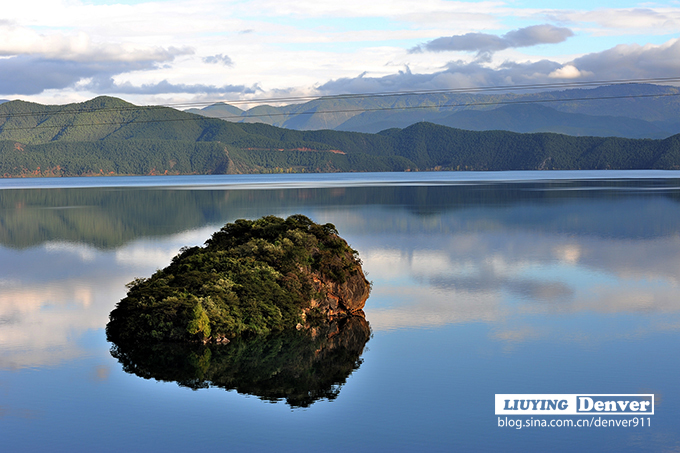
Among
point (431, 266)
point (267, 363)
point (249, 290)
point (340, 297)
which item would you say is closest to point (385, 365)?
point (267, 363)

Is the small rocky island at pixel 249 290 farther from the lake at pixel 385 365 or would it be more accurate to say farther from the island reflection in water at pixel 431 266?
the island reflection in water at pixel 431 266

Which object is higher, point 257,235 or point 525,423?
point 257,235

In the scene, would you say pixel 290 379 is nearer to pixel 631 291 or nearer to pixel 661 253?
pixel 631 291

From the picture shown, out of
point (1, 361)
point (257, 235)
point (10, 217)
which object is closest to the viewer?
point (1, 361)

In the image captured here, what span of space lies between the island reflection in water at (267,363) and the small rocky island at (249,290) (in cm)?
55

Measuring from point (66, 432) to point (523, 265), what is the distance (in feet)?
88.6

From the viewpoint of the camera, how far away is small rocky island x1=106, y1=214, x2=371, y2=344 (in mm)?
20891

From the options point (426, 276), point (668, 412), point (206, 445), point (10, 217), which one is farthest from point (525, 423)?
point (10, 217)

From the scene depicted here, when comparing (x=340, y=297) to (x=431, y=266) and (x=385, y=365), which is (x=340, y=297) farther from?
(x=431, y=266)

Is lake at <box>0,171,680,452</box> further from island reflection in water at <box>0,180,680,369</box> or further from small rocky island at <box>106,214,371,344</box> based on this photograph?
small rocky island at <box>106,214,371,344</box>

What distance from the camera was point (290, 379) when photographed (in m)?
17.4

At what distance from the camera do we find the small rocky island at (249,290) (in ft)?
68.5

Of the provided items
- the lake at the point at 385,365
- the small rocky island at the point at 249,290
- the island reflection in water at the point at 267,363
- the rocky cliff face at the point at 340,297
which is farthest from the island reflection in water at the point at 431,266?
the island reflection in water at the point at 267,363

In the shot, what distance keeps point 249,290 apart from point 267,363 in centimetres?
442
